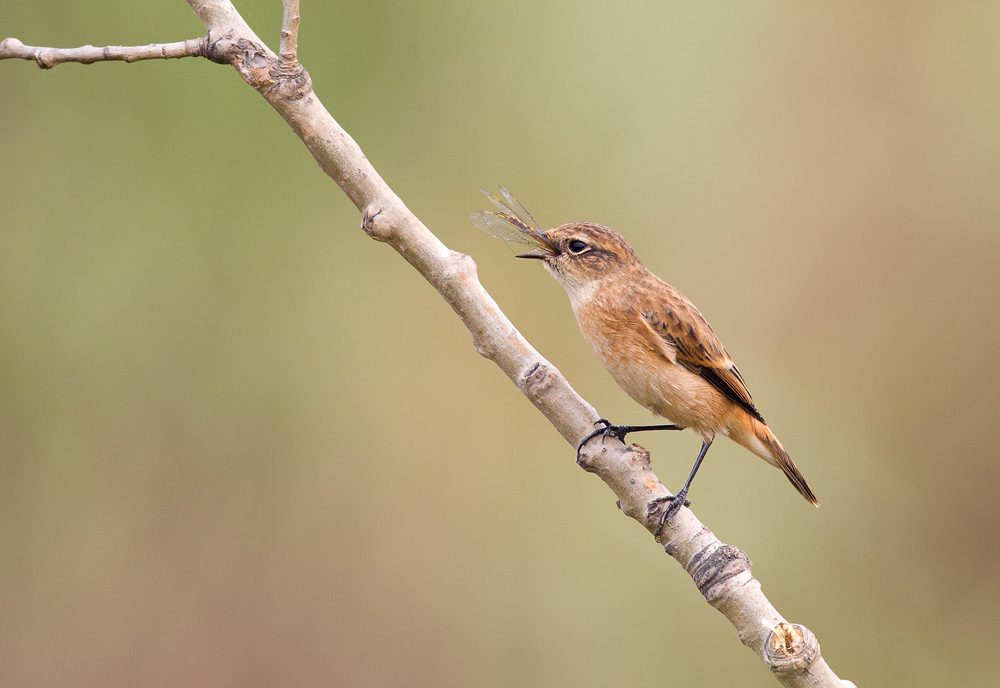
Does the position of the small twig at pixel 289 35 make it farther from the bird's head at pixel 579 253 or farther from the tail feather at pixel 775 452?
the tail feather at pixel 775 452

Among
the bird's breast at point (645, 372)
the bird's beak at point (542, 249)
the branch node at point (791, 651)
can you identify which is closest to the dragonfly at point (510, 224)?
the bird's beak at point (542, 249)

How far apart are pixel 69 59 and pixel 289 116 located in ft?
1.34

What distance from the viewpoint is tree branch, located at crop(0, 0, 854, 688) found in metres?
1.55

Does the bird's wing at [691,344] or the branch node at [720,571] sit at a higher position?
the bird's wing at [691,344]

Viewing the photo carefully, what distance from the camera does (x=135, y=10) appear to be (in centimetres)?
328

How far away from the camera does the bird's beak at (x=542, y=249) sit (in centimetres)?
220

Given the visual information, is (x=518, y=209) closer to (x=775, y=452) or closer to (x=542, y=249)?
(x=542, y=249)

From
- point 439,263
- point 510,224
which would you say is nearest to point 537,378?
point 439,263

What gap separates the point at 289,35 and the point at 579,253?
3.13ft

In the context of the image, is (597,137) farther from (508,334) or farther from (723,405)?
(508,334)

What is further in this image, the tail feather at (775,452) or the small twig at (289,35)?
the tail feather at (775,452)

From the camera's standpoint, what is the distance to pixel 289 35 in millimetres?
1559

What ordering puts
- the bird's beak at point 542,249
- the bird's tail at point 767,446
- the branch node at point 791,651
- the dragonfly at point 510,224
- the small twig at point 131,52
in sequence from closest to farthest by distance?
the branch node at point 791,651, the small twig at point 131,52, the dragonfly at point 510,224, the bird's beak at point 542,249, the bird's tail at point 767,446

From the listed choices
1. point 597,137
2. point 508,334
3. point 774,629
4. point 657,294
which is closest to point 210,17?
point 508,334
